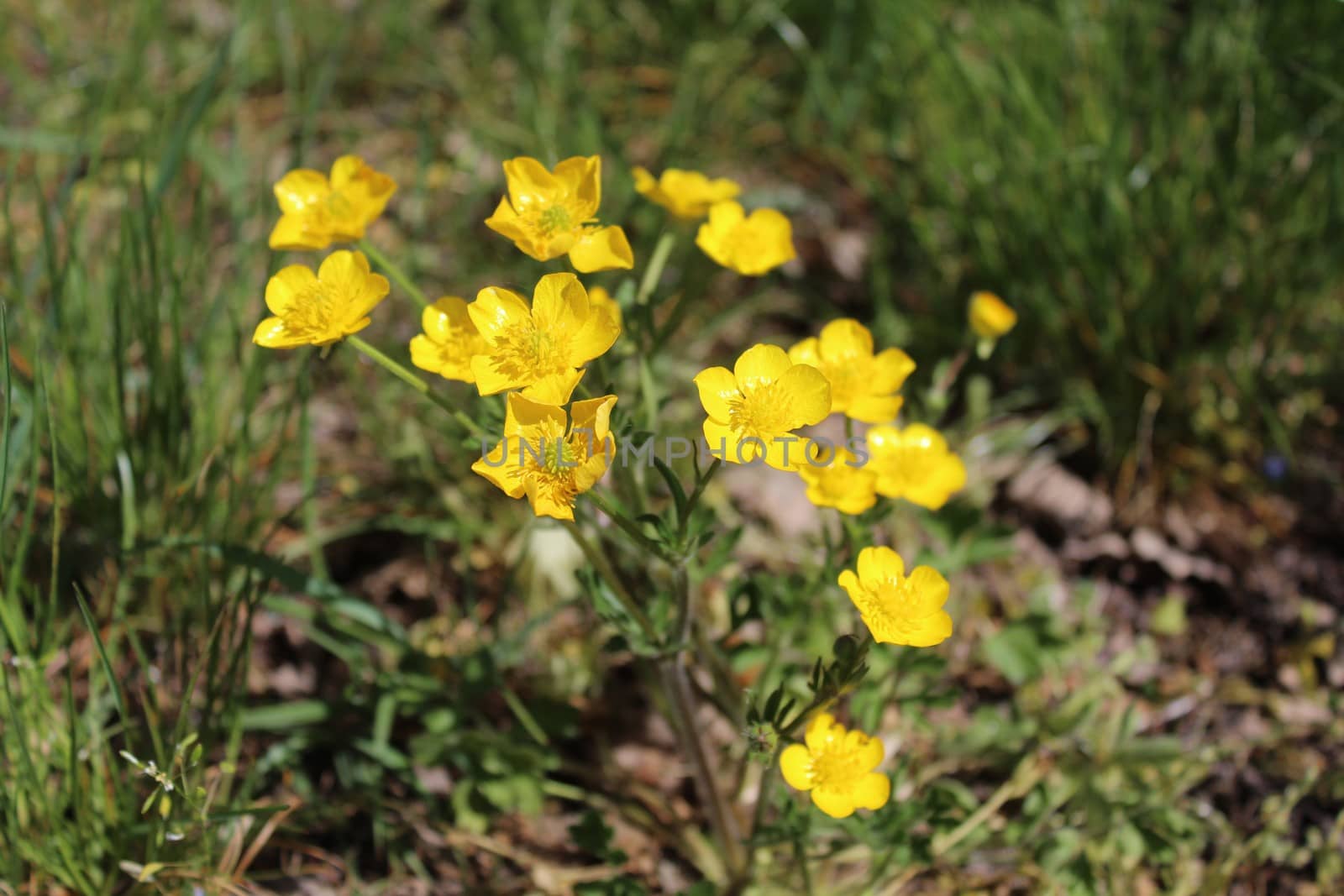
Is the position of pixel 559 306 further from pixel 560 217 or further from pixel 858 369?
pixel 858 369

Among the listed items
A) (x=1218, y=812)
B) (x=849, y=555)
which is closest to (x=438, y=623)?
(x=849, y=555)

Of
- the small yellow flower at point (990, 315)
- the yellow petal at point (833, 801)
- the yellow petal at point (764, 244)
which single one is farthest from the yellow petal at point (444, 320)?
the small yellow flower at point (990, 315)

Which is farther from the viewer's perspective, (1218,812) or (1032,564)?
(1032,564)

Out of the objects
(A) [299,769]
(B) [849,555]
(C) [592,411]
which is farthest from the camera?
(A) [299,769]

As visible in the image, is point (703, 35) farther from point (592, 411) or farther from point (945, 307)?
point (592, 411)

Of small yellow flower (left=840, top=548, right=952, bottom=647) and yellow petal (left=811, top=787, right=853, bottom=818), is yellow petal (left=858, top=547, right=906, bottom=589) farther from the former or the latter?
yellow petal (left=811, top=787, right=853, bottom=818)

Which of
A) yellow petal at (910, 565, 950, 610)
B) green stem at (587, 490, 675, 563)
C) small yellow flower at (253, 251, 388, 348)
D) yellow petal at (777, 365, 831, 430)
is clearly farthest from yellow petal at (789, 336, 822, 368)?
small yellow flower at (253, 251, 388, 348)

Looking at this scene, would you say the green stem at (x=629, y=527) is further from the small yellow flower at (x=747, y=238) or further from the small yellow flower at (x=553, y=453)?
the small yellow flower at (x=747, y=238)

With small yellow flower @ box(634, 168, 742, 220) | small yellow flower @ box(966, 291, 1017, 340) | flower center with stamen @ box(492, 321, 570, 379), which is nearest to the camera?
flower center with stamen @ box(492, 321, 570, 379)
